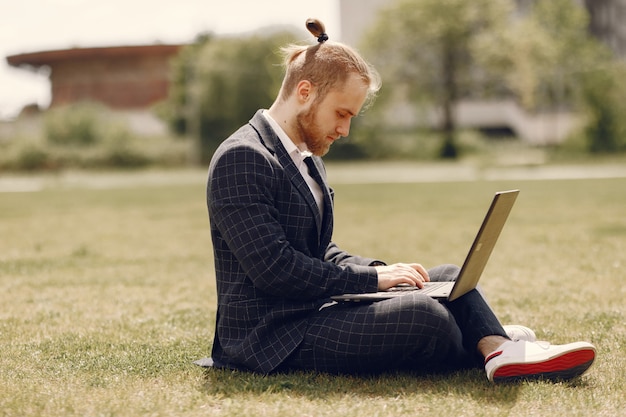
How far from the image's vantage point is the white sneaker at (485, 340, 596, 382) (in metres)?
3.70

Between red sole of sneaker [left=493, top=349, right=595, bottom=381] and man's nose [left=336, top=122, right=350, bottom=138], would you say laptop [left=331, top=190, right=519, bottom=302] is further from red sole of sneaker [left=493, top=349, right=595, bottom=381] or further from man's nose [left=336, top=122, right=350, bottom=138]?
man's nose [left=336, top=122, right=350, bottom=138]

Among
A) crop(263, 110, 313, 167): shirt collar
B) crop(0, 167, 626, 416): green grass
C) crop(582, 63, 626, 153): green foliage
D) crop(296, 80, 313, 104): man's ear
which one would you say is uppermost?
crop(296, 80, 313, 104): man's ear

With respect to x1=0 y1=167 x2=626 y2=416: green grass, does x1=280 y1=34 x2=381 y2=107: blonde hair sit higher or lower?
higher

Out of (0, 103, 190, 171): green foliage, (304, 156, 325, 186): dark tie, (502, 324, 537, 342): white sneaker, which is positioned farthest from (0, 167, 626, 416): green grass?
(0, 103, 190, 171): green foliage

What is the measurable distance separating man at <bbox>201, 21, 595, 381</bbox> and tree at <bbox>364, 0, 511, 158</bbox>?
4345cm

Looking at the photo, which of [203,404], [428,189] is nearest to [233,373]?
[203,404]

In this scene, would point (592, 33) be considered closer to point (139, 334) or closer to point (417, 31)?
point (417, 31)

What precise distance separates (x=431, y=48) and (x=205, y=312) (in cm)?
4294

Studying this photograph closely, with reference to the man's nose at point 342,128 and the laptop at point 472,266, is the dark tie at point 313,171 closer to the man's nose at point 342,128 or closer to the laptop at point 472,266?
the man's nose at point 342,128

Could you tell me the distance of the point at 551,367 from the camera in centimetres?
375

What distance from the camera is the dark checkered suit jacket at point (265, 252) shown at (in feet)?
11.9

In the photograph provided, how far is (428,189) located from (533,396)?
17.4 m

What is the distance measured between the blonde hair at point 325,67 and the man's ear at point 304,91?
0.02 metres

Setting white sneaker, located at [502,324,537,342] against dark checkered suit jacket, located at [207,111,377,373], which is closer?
dark checkered suit jacket, located at [207,111,377,373]
